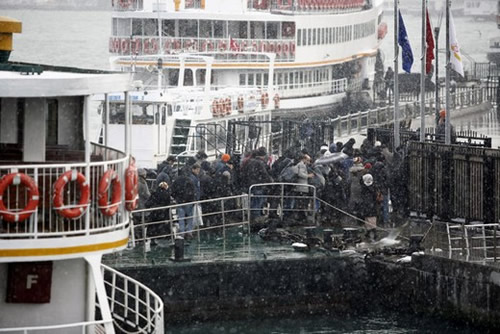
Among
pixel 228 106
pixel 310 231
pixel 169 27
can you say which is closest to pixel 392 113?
pixel 169 27

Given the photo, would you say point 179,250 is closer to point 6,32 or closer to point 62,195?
point 6,32

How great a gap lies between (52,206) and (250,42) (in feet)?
113

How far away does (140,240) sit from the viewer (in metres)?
23.4

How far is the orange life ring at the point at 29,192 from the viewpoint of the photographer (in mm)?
14656

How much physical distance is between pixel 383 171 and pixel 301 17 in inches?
1084

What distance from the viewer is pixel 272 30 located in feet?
167

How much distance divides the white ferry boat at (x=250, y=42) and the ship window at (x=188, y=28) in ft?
0.11

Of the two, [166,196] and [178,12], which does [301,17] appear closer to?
[178,12]

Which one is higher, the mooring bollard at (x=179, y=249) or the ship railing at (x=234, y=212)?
the ship railing at (x=234, y=212)

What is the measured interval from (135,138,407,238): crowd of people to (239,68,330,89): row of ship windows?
68.2 ft

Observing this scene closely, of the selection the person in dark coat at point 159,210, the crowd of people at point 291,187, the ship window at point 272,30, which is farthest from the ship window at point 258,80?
the person in dark coat at point 159,210

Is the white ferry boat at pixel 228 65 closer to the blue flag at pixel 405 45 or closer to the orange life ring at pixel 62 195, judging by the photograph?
the blue flag at pixel 405 45

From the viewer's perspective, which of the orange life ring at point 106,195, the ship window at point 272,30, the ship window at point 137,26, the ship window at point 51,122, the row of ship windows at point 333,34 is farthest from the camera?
the row of ship windows at point 333,34

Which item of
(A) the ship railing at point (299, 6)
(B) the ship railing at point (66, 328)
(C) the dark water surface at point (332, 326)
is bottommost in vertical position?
(C) the dark water surface at point (332, 326)
